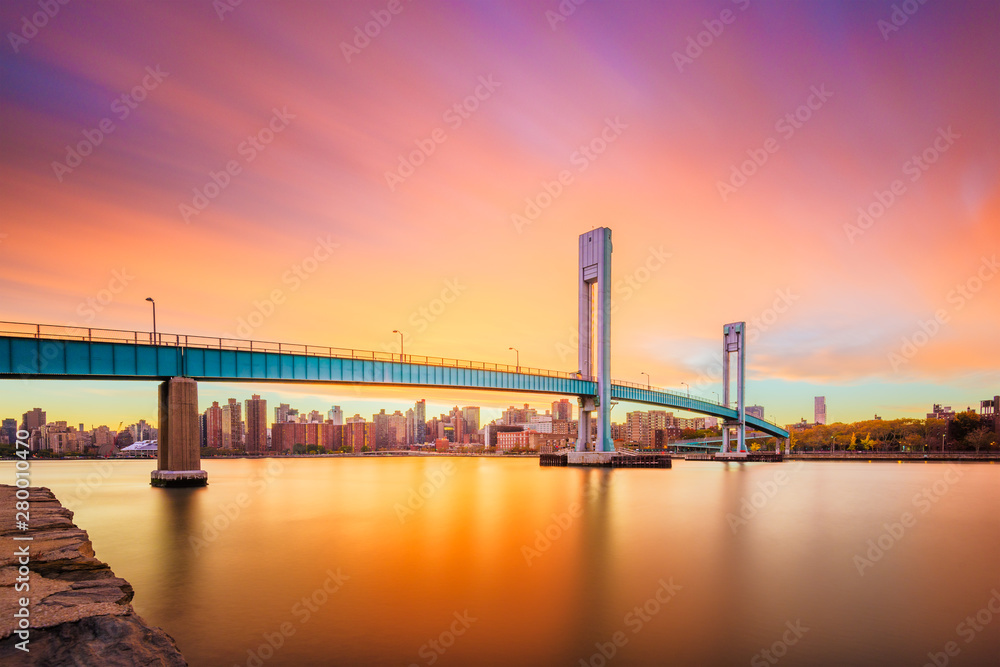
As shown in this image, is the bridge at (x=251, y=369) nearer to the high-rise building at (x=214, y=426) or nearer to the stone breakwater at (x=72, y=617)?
the stone breakwater at (x=72, y=617)

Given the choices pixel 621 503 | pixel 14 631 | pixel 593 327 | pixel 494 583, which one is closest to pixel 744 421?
pixel 593 327

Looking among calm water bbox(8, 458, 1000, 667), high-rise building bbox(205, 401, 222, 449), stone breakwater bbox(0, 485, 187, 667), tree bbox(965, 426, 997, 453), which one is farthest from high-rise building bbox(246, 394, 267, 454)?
tree bbox(965, 426, 997, 453)

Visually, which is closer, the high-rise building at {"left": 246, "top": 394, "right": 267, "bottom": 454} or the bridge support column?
the bridge support column

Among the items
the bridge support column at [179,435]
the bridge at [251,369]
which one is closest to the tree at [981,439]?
the bridge at [251,369]

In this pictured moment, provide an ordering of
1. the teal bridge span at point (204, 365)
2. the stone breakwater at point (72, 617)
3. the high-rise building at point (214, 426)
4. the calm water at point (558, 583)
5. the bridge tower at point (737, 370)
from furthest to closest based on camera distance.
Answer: the high-rise building at point (214, 426) < the bridge tower at point (737, 370) < the teal bridge span at point (204, 365) < the calm water at point (558, 583) < the stone breakwater at point (72, 617)

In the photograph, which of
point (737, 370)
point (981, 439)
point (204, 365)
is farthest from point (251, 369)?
point (981, 439)

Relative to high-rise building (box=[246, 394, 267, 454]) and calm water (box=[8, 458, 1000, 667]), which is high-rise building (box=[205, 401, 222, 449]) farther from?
calm water (box=[8, 458, 1000, 667])
